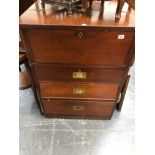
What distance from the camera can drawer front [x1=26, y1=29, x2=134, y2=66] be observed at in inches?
39.0

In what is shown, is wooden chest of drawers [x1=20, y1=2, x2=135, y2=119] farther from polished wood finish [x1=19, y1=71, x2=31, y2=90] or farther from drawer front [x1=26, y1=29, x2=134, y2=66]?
polished wood finish [x1=19, y1=71, x2=31, y2=90]

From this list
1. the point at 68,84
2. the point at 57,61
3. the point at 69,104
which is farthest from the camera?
the point at 69,104

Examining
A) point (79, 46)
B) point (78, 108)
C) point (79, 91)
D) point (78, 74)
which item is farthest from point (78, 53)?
point (78, 108)

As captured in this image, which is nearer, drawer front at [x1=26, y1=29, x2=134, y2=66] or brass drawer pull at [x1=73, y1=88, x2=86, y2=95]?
drawer front at [x1=26, y1=29, x2=134, y2=66]

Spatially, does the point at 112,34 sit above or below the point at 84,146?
above

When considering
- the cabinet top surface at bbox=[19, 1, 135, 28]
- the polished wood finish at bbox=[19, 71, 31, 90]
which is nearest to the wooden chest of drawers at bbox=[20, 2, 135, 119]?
the cabinet top surface at bbox=[19, 1, 135, 28]

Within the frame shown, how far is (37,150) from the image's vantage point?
1312mm

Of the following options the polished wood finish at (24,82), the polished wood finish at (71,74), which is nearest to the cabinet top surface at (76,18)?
the polished wood finish at (71,74)

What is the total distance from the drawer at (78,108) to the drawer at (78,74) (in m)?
0.22
